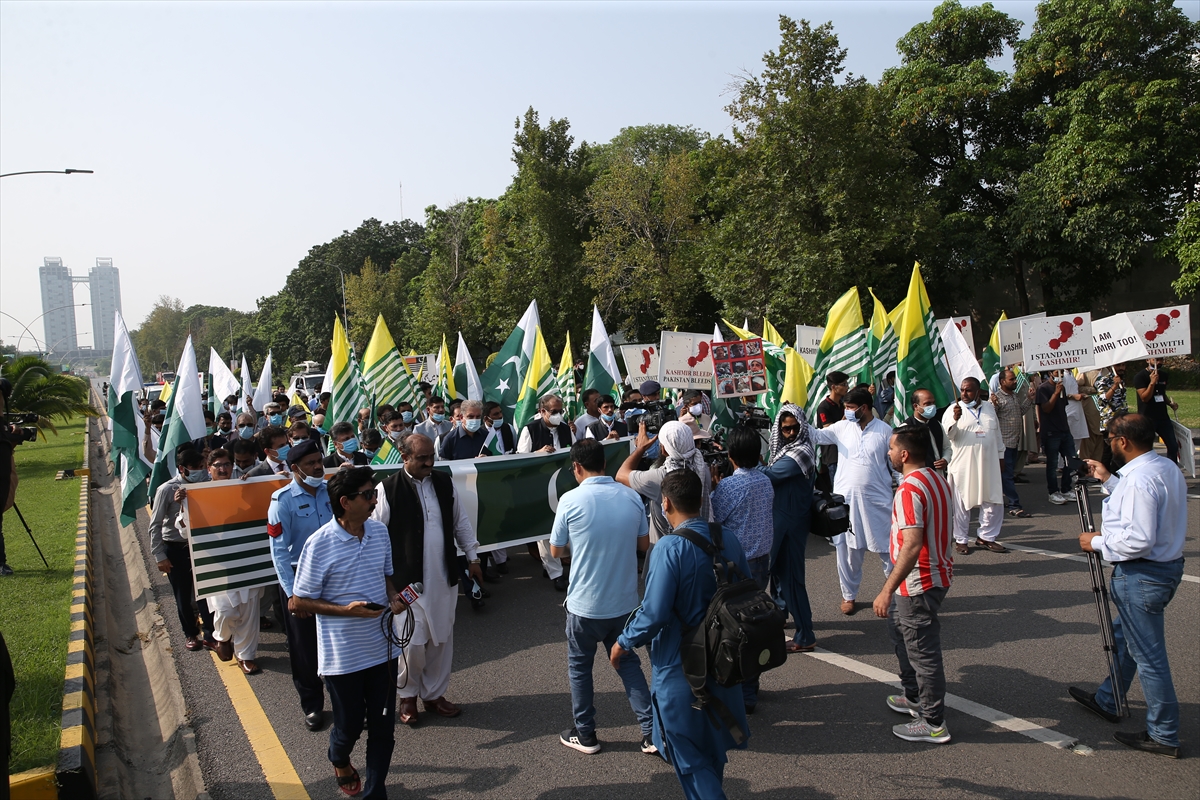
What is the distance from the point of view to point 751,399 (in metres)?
11.6

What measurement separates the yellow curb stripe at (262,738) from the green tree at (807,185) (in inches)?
645

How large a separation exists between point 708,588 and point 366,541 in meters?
1.70

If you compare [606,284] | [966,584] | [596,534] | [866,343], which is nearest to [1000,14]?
[606,284]

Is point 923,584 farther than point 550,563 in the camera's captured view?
No

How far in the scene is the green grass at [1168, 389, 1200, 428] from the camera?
52.9ft

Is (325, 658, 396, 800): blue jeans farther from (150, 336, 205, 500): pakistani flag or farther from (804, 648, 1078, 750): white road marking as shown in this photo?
(150, 336, 205, 500): pakistani flag

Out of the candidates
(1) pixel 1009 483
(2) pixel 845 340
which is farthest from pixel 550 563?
(1) pixel 1009 483

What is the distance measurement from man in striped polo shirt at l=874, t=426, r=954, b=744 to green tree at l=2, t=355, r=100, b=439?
862 inches

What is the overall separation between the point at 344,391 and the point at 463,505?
4.35m

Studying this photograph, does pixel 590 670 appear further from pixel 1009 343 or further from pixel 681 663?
pixel 1009 343

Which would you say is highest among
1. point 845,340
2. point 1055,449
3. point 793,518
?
point 845,340

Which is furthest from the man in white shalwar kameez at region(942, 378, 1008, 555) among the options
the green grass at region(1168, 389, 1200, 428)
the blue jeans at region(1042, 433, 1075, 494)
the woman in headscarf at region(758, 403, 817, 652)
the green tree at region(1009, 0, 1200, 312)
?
the green tree at region(1009, 0, 1200, 312)

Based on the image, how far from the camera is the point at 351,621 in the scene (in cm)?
396

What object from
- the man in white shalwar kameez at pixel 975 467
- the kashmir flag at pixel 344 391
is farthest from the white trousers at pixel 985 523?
the kashmir flag at pixel 344 391
